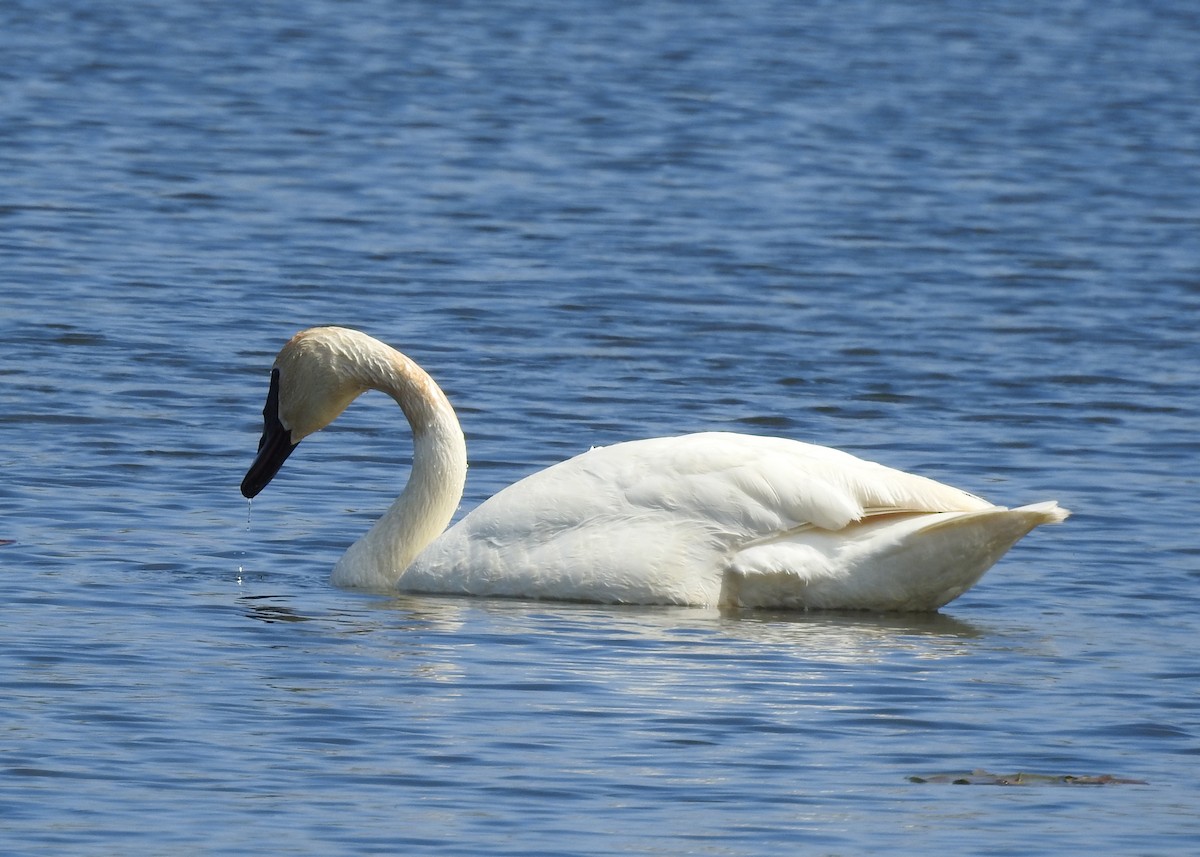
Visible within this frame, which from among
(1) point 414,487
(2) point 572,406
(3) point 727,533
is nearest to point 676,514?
(3) point 727,533

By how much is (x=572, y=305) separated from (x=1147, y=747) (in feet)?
31.4

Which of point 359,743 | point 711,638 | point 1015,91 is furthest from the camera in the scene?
point 1015,91

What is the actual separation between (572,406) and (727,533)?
416cm

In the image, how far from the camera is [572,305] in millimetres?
17344

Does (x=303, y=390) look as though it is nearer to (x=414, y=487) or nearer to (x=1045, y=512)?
(x=414, y=487)

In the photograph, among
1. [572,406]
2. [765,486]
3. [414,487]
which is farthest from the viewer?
[572,406]

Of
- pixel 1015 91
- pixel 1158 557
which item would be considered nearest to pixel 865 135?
pixel 1015 91

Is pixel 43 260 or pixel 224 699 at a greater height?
pixel 224 699

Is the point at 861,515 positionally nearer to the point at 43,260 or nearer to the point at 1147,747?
the point at 1147,747

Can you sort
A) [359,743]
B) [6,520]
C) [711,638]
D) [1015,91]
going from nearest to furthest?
[359,743] → [711,638] → [6,520] → [1015,91]

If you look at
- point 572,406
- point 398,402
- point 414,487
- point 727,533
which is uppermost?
point 398,402

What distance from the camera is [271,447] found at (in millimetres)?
11141

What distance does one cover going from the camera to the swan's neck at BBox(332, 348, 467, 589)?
1049 cm

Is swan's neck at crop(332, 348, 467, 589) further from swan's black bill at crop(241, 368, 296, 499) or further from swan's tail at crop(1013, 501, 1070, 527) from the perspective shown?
swan's tail at crop(1013, 501, 1070, 527)
